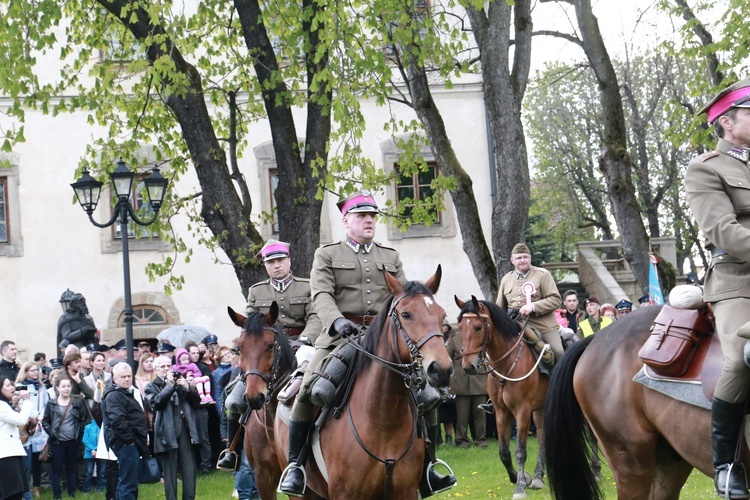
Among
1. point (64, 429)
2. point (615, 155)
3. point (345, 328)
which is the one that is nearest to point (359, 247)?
point (345, 328)

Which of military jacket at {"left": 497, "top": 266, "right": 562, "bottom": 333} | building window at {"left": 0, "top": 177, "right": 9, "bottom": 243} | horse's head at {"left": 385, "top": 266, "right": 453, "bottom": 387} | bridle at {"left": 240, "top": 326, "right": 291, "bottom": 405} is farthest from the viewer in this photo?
building window at {"left": 0, "top": 177, "right": 9, "bottom": 243}

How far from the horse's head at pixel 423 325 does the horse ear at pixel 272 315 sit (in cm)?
248

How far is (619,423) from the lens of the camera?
25.4ft

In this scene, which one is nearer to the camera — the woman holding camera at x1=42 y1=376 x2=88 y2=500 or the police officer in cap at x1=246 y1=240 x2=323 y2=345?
the police officer in cap at x1=246 y1=240 x2=323 y2=345

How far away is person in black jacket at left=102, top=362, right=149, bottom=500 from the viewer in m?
13.6

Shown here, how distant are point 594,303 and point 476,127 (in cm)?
1057

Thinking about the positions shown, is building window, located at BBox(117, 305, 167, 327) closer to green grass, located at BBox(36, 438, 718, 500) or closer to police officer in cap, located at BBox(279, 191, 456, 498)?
green grass, located at BBox(36, 438, 718, 500)

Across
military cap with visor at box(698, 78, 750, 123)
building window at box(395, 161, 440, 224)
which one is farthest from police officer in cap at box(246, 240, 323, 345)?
building window at box(395, 161, 440, 224)

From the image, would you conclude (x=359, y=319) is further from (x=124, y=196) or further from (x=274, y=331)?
(x=124, y=196)

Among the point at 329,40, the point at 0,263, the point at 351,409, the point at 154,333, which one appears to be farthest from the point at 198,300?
the point at 351,409

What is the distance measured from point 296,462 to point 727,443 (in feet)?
10.7

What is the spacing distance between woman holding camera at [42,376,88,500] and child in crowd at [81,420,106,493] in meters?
0.11

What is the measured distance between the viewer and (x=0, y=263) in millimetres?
28078

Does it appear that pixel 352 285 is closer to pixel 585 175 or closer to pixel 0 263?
pixel 0 263
